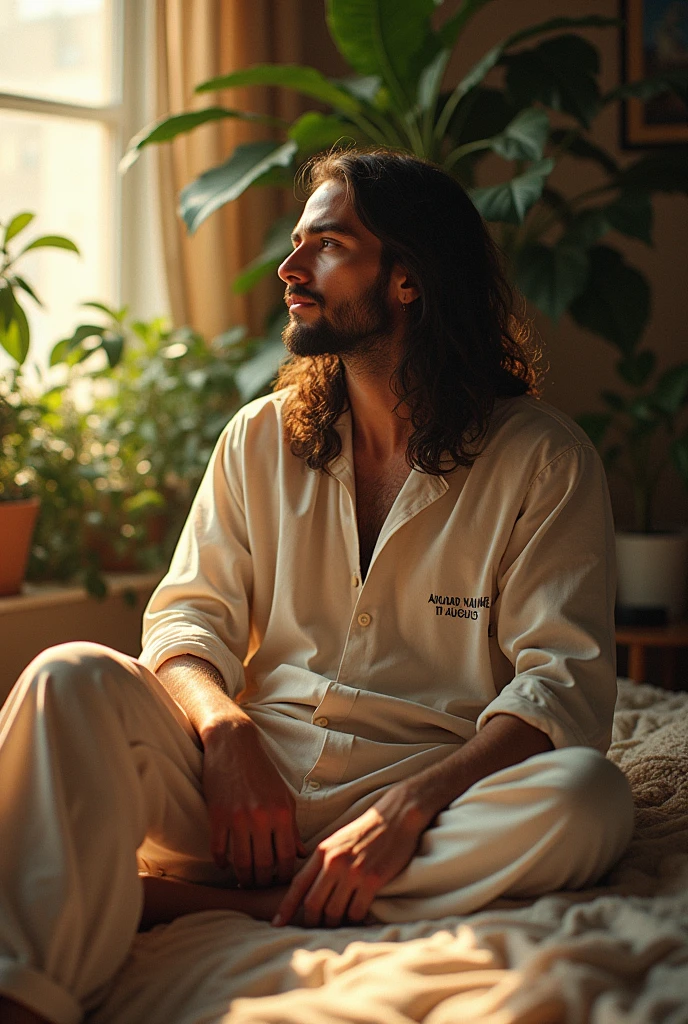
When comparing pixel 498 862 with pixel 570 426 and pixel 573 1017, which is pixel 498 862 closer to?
pixel 573 1017

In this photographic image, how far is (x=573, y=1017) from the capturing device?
3.63ft

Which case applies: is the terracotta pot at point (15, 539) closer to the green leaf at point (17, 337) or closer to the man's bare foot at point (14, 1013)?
the green leaf at point (17, 337)

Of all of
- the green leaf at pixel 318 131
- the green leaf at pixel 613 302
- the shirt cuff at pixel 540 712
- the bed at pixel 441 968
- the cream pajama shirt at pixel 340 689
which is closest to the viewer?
the bed at pixel 441 968

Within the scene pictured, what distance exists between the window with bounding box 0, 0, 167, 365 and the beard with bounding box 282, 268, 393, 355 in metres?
1.44

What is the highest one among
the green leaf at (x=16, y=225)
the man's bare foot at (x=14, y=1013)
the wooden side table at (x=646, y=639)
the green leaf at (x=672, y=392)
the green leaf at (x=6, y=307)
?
the green leaf at (x=16, y=225)

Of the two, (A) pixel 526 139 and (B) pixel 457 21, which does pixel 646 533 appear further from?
(B) pixel 457 21

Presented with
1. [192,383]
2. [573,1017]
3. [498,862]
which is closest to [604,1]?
[192,383]

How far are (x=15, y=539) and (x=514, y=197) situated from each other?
1.33 meters

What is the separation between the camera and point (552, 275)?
2.67 meters

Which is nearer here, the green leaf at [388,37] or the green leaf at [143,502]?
the green leaf at [388,37]

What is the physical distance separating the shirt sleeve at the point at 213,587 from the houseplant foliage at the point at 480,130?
0.92 metres

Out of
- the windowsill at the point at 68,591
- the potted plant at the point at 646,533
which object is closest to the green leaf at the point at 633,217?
the potted plant at the point at 646,533

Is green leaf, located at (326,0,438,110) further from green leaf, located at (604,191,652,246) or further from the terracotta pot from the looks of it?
the terracotta pot

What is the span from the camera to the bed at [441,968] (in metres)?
1.12
